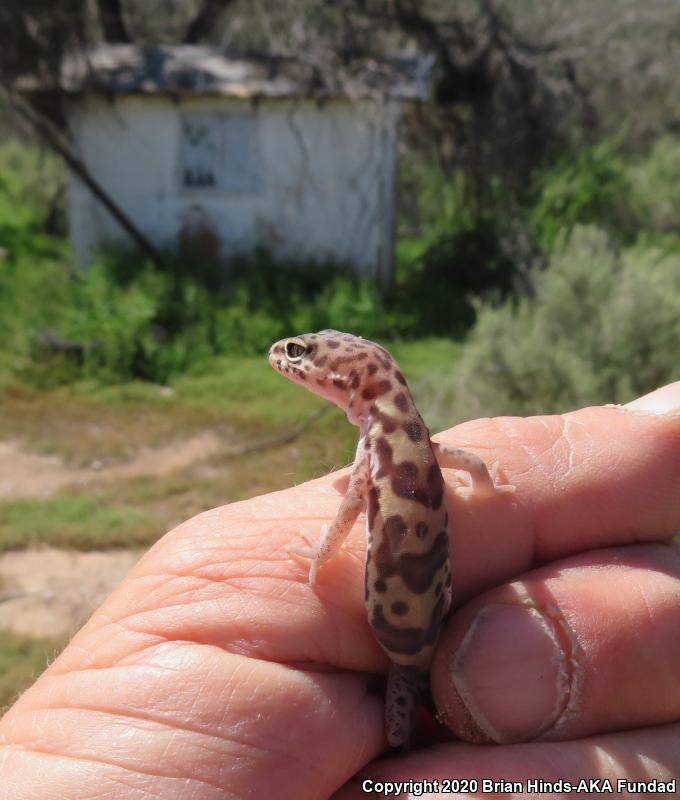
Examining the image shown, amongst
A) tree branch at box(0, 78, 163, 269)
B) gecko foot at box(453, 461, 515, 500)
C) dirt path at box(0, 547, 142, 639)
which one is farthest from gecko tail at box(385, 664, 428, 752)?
tree branch at box(0, 78, 163, 269)

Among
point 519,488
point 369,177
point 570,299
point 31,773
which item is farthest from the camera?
point 369,177

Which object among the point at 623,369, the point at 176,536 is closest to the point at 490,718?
the point at 176,536

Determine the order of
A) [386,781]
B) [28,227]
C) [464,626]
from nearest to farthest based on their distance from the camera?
[386,781] < [464,626] < [28,227]

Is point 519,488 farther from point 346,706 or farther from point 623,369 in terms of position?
point 623,369

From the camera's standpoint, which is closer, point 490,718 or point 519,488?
point 490,718

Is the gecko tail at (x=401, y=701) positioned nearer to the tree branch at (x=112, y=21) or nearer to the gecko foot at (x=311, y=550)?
the gecko foot at (x=311, y=550)

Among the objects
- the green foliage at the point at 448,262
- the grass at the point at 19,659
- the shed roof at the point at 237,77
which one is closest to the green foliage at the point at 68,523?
the grass at the point at 19,659

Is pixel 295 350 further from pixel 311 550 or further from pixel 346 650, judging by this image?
pixel 346 650
